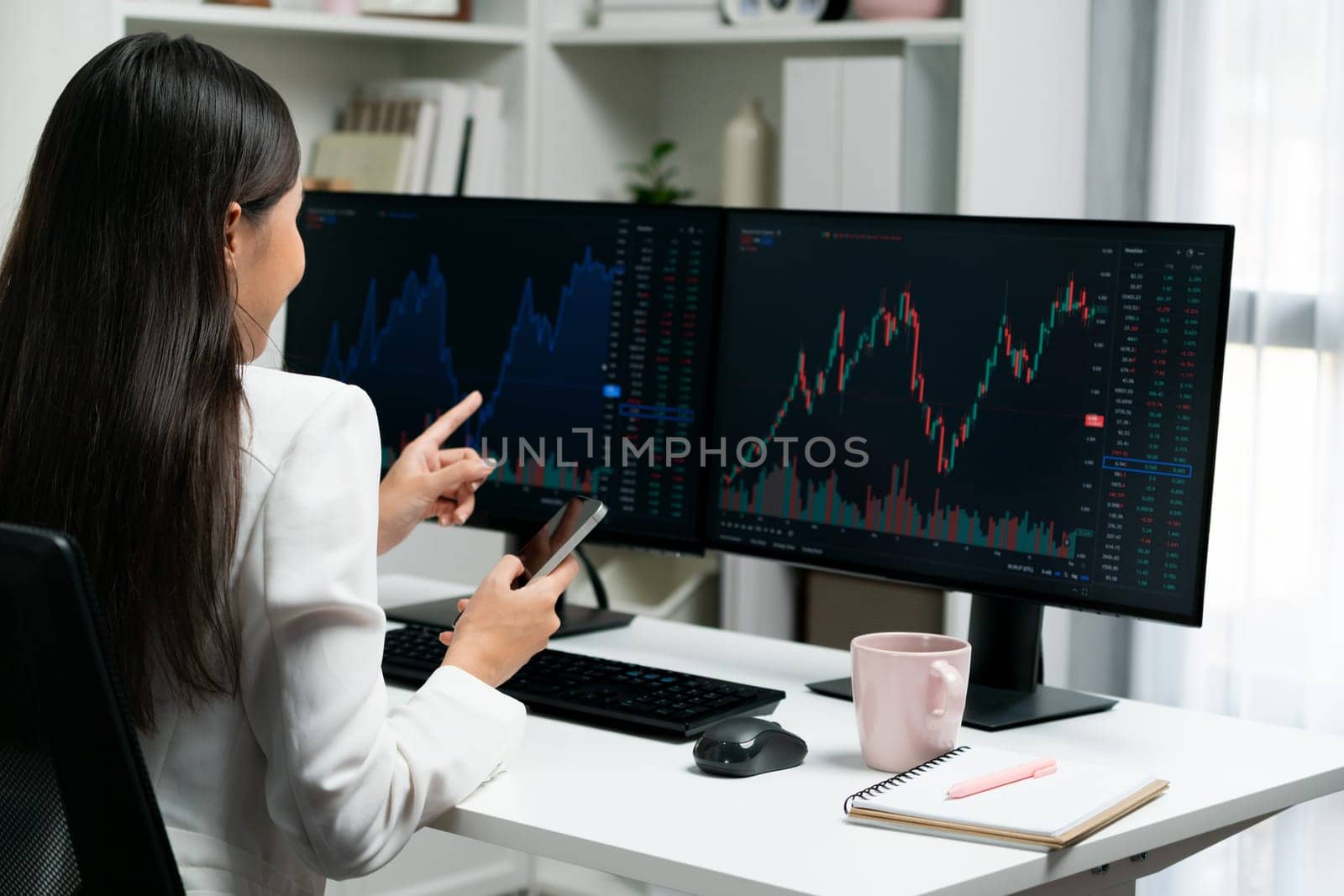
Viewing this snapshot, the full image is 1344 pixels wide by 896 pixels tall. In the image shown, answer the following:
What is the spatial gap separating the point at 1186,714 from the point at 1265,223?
1.00m

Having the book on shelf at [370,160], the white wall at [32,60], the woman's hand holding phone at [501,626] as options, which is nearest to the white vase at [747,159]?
the book on shelf at [370,160]

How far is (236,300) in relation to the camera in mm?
1119

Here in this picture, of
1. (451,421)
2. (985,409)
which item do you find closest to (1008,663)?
(985,409)

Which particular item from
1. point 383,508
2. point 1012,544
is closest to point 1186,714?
point 1012,544

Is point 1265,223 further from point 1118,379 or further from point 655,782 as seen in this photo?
point 655,782

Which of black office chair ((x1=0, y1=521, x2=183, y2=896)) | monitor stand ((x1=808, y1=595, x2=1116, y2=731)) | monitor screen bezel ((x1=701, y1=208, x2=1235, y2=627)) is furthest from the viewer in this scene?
monitor stand ((x1=808, y1=595, x2=1116, y2=731))

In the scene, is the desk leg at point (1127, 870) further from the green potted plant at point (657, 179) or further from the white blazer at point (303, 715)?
the green potted plant at point (657, 179)

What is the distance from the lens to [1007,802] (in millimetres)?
1124

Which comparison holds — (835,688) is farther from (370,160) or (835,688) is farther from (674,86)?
(674,86)

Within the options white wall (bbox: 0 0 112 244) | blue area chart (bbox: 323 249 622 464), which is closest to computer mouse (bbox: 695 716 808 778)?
blue area chart (bbox: 323 249 622 464)

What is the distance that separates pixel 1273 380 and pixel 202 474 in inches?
65.1

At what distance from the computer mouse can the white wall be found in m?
1.41

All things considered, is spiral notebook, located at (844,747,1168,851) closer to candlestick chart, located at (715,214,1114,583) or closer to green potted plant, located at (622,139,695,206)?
candlestick chart, located at (715,214,1114,583)

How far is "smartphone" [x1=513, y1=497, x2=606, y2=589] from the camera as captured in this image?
131 centimetres
